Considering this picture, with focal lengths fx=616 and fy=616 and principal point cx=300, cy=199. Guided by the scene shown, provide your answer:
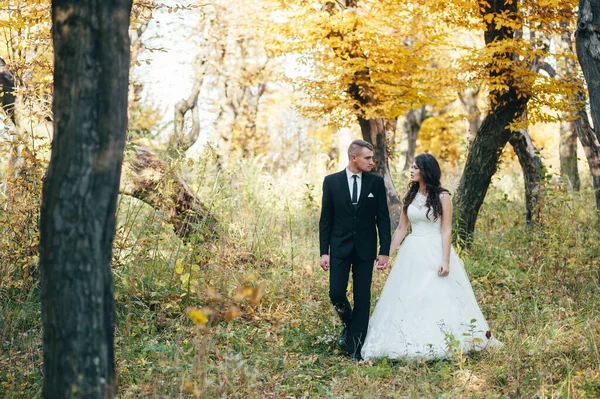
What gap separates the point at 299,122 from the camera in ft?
110

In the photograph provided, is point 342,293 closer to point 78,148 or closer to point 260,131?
point 78,148

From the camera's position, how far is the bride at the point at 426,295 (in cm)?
575

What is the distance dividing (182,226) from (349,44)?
15.5 ft

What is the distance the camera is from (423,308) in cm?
588

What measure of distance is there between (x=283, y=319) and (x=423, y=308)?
6.15ft

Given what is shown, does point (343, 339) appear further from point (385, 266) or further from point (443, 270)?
point (443, 270)

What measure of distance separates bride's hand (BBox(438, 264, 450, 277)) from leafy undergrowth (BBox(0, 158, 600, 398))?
2.64 ft

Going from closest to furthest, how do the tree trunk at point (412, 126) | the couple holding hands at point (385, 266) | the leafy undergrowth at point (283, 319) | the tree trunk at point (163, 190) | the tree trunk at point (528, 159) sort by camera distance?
1. the leafy undergrowth at point (283, 319)
2. the couple holding hands at point (385, 266)
3. the tree trunk at point (163, 190)
4. the tree trunk at point (528, 159)
5. the tree trunk at point (412, 126)

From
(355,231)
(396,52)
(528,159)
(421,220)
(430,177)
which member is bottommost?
(355,231)

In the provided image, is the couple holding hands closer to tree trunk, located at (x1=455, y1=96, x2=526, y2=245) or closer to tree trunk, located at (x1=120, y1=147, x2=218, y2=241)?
tree trunk, located at (x1=120, y1=147, x2=218, y2=241)

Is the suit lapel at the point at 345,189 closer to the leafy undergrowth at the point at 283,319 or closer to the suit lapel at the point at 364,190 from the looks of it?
the suit lapel at the point at 364,190

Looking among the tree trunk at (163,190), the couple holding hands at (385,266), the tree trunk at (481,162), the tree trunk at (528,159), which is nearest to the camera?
the couple holding hands at (385,266)

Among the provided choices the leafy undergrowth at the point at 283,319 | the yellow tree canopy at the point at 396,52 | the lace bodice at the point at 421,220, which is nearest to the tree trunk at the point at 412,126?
the yellow tree canopy at the point at 396,52

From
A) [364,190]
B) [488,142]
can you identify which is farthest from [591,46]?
[488,142]
